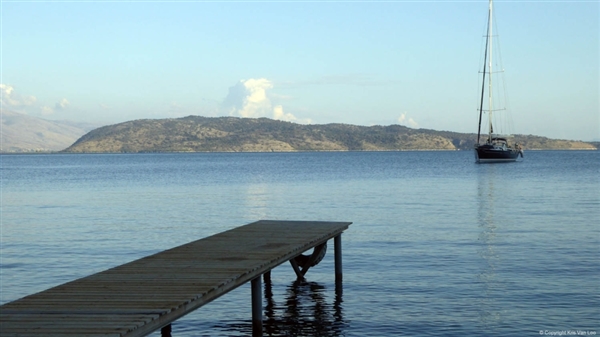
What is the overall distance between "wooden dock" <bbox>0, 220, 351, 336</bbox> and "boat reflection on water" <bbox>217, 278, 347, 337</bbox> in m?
1.09

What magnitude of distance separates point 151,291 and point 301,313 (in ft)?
17.1

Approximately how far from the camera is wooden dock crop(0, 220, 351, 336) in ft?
26.2

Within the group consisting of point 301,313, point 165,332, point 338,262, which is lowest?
point 301,313

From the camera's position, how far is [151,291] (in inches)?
380

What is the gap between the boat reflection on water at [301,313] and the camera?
12953mm

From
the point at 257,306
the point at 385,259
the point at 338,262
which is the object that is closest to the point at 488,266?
the point at 385,259

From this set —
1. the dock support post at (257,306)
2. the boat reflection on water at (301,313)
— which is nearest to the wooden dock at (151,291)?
the dock support post at (257,306)

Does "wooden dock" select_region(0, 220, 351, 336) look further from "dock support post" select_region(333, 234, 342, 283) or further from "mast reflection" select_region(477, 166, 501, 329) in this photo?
"mast reflection" select_region(477, 166, 501, 329)

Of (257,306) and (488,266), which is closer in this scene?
(257,306)

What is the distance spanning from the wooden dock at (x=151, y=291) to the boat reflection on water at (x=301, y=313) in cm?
109

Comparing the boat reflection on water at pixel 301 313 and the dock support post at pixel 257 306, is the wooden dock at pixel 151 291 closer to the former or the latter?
the dock support post at pixel 257 306

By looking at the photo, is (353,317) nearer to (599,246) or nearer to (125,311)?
(125,311)

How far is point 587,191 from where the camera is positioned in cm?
4872

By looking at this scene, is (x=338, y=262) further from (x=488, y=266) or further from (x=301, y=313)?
(x=488, y=266)
